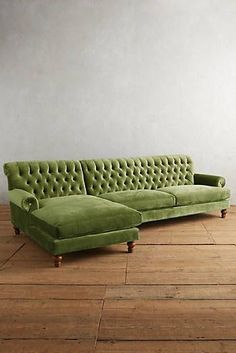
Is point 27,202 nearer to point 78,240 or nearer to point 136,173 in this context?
point 78,240

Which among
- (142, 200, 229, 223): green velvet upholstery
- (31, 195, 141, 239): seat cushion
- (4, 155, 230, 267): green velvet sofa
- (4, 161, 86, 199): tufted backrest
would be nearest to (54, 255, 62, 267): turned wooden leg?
(4, 155, 230, 267): green velvet sofa

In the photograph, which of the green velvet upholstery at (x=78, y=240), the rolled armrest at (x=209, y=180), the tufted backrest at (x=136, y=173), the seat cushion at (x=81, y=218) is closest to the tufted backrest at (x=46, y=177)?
the tufted backrest at (x=136, y=173)

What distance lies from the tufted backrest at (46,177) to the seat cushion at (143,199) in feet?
1.32

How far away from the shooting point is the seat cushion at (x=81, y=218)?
297cm

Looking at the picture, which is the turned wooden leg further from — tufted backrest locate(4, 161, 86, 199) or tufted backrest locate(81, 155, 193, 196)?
tufted backrest locate(81, 155, 193, 196)

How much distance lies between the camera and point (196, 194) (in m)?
4.43

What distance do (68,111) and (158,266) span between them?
2.99 metres

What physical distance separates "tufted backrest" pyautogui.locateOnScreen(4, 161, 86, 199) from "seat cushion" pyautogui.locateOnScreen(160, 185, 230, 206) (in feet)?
3.78

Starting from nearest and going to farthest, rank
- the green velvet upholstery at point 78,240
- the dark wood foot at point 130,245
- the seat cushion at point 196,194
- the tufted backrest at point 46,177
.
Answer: the green velvet upholstery at point 78,240, the dark wood foot at point 130,245, the tufted backrest at point 46,177, the seat cushion at point 196,194

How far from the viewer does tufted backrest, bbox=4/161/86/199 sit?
12.7ft

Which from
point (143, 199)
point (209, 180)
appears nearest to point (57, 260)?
point (143, 199)

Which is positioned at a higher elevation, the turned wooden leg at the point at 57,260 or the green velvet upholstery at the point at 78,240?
the green velvet upholstery at the point at 78,240

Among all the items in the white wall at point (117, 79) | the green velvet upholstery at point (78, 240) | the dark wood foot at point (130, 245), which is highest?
the white wall at point (117, 79)

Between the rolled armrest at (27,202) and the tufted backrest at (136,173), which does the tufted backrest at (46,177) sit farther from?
the rolled armrest at (27,202)
